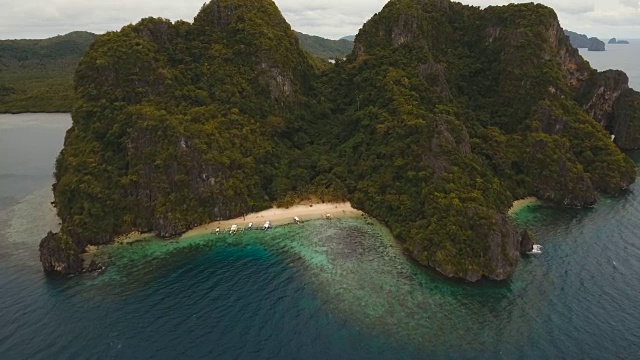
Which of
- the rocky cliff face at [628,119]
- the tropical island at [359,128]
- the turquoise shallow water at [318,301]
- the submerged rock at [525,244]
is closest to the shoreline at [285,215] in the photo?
the tropical island at [359,128]

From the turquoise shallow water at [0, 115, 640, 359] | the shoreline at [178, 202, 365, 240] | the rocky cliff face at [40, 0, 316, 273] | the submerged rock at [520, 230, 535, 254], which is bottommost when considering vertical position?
the turquoise shallow water at [0, 115, 640, 359]

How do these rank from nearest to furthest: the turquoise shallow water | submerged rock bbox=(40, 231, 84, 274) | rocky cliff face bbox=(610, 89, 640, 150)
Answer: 1. the turquoise shallow water
2. submerged rock bbox=(40, 231, 84, 274)
3. rocky cliff face bbox=(610, 89, 640, 150)

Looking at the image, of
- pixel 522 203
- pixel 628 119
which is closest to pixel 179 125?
pixel 522 203

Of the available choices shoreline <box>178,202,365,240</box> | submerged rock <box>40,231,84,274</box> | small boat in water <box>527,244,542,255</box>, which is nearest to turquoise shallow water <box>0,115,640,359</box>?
small boat in water <box>527,244,542,255</box>

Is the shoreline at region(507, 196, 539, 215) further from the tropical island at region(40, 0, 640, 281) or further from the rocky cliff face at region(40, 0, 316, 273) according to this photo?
the rocky cliff face at region(40, 0, 316, 273)

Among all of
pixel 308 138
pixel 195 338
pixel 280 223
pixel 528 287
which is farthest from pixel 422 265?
pixel 308 138

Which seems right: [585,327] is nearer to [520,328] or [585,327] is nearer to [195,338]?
[520,328]
